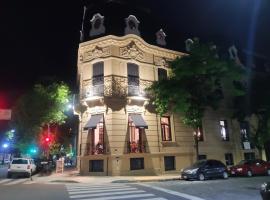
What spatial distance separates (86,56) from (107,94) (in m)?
4.70

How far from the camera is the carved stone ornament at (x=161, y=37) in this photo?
26.3 metres

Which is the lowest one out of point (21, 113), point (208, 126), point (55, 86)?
point (208, 126)

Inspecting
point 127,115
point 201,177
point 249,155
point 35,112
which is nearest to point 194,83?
point 127,115

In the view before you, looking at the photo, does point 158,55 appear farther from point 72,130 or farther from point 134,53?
point 72,130

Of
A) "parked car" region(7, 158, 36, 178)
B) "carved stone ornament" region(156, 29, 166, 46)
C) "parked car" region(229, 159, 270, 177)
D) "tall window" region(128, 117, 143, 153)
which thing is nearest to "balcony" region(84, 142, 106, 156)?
"tall window" region(128, 117, 143, 153)

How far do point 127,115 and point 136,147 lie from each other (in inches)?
106

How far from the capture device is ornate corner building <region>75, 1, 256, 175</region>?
22.1m

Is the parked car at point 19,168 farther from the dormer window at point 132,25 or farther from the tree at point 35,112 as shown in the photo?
the dormer window at point 132,25

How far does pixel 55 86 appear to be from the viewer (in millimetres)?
30375

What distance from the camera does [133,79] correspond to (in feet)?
78.2

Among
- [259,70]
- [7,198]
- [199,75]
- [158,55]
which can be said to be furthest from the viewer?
[259,70]

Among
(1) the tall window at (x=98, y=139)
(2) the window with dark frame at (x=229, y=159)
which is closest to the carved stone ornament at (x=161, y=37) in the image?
(1) the tall window at (x=98, y=139)

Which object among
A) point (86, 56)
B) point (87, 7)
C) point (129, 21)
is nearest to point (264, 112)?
point (129, 21)

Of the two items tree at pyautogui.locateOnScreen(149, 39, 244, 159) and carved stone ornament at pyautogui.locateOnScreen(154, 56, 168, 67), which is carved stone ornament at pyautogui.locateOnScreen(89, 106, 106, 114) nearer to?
tree at pyautogui.locateOnScreen(149, 39, 244, 159)
